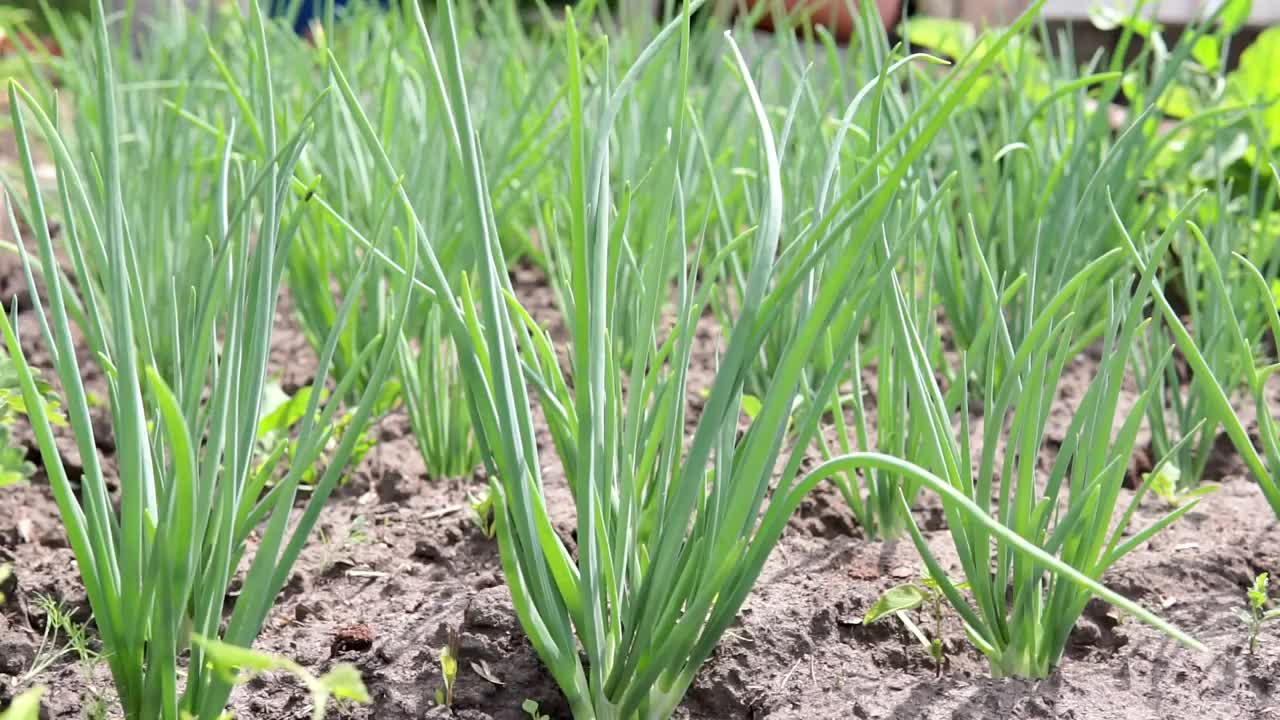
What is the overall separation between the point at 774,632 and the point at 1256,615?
1.11ft

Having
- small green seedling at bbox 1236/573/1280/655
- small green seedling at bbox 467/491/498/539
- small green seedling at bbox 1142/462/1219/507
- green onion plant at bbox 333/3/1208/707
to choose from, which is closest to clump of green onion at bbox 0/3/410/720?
green onion plant at bbox 333/3/1208/707

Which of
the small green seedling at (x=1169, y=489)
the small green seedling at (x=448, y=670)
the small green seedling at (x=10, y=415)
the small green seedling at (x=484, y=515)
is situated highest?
the small green seedling at (x=10, y=415)

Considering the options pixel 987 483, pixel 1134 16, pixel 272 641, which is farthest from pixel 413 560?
pixel 1134 16

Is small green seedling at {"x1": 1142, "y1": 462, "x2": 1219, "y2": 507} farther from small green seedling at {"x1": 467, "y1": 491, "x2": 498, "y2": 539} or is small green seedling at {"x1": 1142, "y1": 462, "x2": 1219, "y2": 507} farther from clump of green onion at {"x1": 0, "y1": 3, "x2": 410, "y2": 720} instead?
clump of green onion at {"x1": 0, "y1": 3, "x2": 410, "y2": 720}

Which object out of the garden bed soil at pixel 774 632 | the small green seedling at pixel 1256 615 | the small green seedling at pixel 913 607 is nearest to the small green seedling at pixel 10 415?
the garden bed soil at pixel 774 632

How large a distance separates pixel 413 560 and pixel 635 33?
1.35m

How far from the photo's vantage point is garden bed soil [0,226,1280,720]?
81 cm

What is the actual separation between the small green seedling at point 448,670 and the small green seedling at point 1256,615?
1.78 feet

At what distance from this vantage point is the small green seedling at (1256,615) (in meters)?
0.87

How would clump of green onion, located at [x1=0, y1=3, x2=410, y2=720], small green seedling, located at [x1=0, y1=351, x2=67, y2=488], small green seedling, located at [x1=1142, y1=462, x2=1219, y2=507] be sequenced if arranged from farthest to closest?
small green seedling, located at [x1=1142, y1=462, x2=1219, y2=507]
small green seedling, located at [x1=0, y1=351, x2=67, y2=488]
clump of green onion, located at [x1=0, y1=3, x2=410, y2=720]

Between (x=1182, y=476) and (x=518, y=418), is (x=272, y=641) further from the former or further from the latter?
(x=1182, y=476)

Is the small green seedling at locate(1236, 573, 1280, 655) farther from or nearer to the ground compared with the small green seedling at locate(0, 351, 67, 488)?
nearer to the ground

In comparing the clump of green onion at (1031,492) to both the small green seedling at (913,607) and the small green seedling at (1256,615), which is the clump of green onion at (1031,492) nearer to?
the small green seedling at (913,607)

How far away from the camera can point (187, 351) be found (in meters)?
0.78
